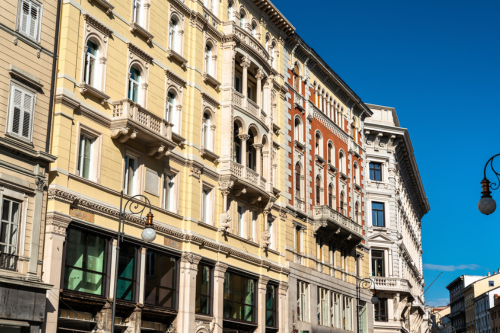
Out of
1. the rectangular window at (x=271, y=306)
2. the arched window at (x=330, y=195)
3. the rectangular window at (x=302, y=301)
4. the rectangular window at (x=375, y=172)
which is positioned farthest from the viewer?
the rectangular window at (x=375, y=172)

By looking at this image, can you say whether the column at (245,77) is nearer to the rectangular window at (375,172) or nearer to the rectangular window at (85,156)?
the rectangular window at (85,156)

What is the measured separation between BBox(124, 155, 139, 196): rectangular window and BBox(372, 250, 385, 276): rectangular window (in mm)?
39871

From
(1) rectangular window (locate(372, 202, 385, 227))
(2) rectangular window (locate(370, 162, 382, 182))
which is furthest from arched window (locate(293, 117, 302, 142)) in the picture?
(2) rectangular window (locate(370, 162, 382, 182))

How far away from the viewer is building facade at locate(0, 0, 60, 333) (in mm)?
23703

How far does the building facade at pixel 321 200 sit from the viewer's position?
4838 cm

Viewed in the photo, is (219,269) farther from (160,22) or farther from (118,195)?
(160,22)

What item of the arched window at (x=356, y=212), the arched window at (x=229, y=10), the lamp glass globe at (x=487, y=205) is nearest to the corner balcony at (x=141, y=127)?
the arched window at (x=229, y=10)

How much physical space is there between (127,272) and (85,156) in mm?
5564

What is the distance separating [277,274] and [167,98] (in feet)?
49.9

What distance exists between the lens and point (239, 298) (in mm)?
40094

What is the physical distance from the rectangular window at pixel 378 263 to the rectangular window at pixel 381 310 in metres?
2.62

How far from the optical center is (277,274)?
44.6 metres

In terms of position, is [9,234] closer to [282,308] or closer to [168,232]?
[168,232]

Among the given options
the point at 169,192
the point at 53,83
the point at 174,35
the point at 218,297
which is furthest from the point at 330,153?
the point at 53,83
